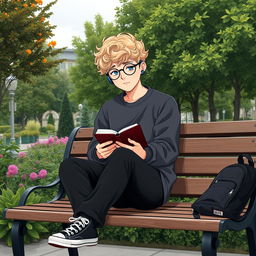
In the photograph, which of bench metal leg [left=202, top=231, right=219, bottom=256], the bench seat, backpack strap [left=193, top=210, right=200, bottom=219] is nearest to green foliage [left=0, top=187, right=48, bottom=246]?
the bench seat

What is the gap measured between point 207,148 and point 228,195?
42.1 inches

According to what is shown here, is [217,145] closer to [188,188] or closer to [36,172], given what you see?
[188,188]

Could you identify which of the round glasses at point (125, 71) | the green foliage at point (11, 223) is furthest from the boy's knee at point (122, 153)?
the green foliage at point (11, 223)

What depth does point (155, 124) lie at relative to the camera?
13.7ft

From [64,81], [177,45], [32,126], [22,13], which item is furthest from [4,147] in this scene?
[64,81]

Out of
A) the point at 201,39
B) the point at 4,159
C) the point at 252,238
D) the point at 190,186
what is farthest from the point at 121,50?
the point at 201,39

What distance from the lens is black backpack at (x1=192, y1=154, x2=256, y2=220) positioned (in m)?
3.46

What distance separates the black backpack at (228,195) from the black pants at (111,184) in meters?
0.45

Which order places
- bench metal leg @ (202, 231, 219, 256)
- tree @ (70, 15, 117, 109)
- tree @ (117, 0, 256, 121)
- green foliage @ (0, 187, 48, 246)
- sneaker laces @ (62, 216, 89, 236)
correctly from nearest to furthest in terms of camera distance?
bench metal leg @ (202, 231, 219, 256)
sneaker laces @ (62, 216, 89, 236)
green foliage @ (0, 187, 48, 246)
tree @ (117, 0, 256, 121)
tree @ (70, 15, 117, 109)

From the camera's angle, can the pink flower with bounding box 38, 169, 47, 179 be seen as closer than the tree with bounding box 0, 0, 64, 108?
Yes

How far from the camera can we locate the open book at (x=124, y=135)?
153 inches

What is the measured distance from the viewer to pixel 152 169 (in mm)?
3938

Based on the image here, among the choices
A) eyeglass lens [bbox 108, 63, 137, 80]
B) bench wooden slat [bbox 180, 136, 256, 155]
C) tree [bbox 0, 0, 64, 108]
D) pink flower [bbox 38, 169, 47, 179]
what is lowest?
pink flower [bbox 38, 169, 47, 179]

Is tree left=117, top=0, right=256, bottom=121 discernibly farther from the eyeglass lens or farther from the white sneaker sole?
the white sneaker sole
